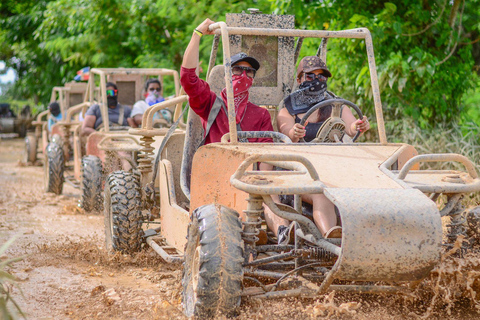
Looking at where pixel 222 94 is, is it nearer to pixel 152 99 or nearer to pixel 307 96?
pixel 307 96

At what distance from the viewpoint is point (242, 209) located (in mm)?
4031

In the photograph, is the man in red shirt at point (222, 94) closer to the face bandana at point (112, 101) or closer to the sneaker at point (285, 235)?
the sneaker at point (285, 235)

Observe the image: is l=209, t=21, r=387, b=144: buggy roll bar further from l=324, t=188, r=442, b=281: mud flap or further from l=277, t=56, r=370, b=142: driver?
l=324, t=188, r=442, b=281: mud flap

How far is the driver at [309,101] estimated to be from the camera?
5254mm

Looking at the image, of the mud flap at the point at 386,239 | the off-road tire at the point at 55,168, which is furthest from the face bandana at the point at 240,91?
the off-road tire at the point at 55,168

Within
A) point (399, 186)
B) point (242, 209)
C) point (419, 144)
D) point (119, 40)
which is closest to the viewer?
point (399, 186)

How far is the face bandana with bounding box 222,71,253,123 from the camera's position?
5.04 metres

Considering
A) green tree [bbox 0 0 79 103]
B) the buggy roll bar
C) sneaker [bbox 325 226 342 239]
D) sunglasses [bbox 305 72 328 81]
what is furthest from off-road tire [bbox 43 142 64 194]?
green tree [bbox 0 0 79 103]

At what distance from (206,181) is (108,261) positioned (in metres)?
1.71

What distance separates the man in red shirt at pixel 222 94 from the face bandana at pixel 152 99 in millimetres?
5367

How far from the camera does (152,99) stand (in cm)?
1052

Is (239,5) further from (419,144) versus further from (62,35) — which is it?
(62,35)

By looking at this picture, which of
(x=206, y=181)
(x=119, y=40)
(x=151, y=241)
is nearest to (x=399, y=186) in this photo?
(x=206, y=181)

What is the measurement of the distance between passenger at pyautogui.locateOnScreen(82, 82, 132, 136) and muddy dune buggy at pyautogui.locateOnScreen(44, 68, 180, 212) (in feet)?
0.39
